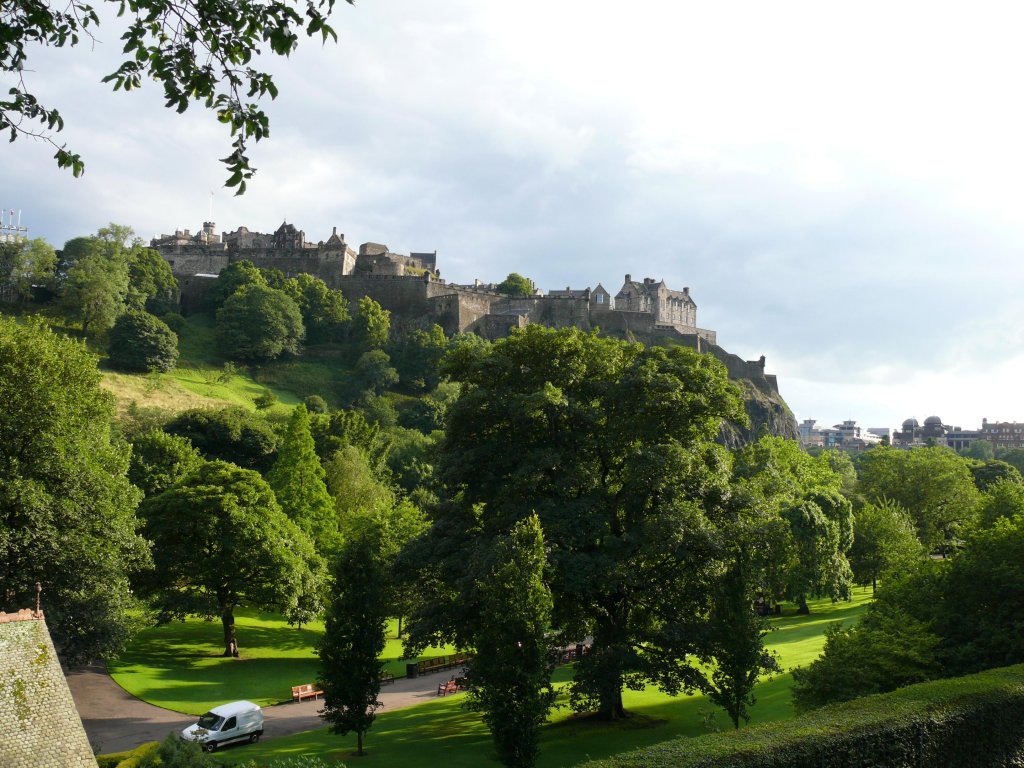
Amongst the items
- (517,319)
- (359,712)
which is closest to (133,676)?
(359,712)

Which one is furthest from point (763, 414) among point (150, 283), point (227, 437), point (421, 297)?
point (150, 283)

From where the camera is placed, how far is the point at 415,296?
100562 millimetres

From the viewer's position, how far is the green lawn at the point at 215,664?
1192 inches

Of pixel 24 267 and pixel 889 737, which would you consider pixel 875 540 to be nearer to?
pixel 889 737

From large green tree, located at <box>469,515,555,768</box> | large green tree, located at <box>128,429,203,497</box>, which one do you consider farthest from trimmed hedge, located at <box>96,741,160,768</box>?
large green tree, located at <box>128,429,203,497</box>

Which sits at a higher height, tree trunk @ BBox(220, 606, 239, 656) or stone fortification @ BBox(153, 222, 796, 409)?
Answer: stone fortification @ BBox(153, 222, 796, 409)

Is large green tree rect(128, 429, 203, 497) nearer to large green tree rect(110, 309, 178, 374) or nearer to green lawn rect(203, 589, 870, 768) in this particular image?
green lawn rect(203, 589, 870, 768)

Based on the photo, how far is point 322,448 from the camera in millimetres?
61125

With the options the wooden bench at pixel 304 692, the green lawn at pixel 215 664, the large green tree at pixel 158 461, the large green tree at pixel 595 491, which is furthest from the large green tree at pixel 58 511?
the large green tree at pixel 158 461

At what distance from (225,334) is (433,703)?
6218cm

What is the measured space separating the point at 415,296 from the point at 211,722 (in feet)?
258

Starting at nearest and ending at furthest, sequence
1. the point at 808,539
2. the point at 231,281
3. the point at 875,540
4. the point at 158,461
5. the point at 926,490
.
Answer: the point at 808,539
the point at 875,540
the point at 158,461
the point at 926,490
the point at 231,281

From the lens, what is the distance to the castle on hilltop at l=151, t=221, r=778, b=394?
325 ft

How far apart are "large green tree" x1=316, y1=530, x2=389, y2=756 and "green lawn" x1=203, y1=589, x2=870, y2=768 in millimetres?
1248
